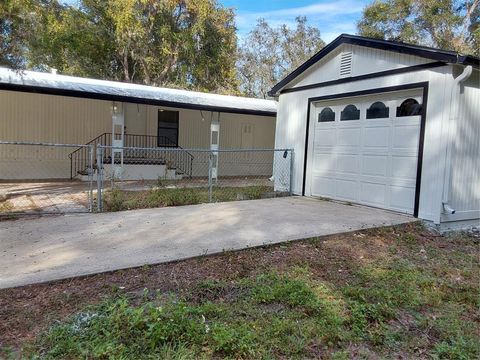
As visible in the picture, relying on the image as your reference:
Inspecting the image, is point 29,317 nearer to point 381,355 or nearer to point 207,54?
point 381,355

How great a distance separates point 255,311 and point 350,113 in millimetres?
6394

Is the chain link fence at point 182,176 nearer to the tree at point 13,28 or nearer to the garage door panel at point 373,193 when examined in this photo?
the garage door panel at point 373,193

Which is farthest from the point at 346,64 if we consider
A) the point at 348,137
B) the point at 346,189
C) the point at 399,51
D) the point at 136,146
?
the point at 136,146

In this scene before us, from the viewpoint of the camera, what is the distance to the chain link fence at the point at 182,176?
27.1ft

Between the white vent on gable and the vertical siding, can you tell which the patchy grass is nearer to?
the white vent on gable

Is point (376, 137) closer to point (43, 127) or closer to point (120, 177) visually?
point (120, 177)

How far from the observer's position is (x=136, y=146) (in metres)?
14.5

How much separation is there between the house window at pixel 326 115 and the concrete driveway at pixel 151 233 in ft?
7.31

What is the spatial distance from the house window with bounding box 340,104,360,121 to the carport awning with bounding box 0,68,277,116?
6.19m

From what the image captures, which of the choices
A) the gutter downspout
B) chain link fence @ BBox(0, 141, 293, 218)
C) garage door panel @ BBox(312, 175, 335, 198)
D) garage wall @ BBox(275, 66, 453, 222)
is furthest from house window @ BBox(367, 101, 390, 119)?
chain link fence @ BBox(0, 141, 293, 218)

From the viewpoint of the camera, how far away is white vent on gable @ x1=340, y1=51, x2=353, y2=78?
27.5 feet

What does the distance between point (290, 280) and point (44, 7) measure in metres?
9.28

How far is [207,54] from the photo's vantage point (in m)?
23.4

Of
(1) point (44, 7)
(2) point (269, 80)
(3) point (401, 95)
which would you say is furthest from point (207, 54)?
(3) point (401, 95)
